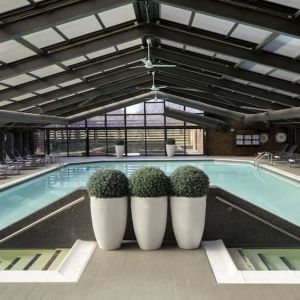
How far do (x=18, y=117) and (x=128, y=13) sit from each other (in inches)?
252

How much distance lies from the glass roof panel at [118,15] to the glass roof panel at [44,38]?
115 centimetres

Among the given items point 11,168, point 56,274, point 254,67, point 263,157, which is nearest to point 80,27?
point 254,67

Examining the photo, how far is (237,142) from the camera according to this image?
2253 centimetres

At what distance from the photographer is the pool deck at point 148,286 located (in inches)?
120

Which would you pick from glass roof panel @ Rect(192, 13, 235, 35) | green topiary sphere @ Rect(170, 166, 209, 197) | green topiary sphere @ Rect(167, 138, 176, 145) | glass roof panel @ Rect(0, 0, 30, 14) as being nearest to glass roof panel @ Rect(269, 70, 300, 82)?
glass roof panel @ Rect(192, 13, 235, 35)

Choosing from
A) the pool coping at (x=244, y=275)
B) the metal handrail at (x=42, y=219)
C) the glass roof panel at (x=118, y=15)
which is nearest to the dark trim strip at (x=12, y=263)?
the metal handrail at (x=42, y=219)

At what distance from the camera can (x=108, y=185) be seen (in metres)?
4.00

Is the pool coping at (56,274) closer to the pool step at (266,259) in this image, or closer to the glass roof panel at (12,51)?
the pool step at (266,259)

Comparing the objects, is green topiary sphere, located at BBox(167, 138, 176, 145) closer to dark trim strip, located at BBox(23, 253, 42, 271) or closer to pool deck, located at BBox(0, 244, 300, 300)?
dark trim strip, located at BBox(23, 253, 42, 271)

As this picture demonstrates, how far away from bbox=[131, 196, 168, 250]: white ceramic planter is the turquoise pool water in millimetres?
4238

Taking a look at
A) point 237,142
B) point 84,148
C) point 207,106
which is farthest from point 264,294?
point 84,148

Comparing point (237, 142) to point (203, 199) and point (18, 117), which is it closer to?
point (18, 117)

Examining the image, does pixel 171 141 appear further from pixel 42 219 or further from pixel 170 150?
pixel 42 219

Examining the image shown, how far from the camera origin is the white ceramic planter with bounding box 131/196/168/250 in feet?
13.1
